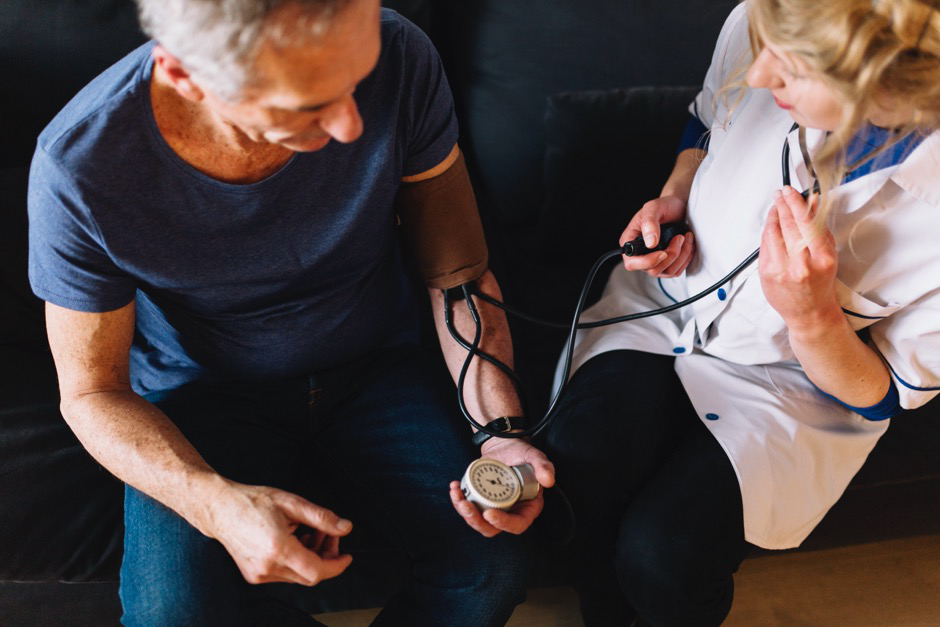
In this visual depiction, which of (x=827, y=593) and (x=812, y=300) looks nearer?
(x=812, y=300)

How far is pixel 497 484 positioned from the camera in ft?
3.17

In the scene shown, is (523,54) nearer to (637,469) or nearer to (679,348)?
(679,348)

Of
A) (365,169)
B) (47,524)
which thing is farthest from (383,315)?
(47,524)

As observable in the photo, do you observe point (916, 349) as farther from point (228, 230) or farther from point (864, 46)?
point (228, 230)

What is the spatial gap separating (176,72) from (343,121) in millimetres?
171

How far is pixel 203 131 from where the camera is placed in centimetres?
89

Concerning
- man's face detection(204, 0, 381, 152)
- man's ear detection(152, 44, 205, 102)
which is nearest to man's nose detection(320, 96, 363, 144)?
man's face detection(204, 0, 381, 152)

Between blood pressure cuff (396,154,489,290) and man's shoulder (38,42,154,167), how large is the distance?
1.21ft

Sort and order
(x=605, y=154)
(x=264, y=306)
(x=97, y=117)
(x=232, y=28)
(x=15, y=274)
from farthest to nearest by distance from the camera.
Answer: (x=605, y=154)
(x=15, y=274)
(x=264, y=306)
(x=97, y=117)
(x=232, y=28)

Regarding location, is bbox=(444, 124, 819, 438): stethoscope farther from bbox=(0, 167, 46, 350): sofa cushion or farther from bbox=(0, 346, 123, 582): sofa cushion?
bbox=(0, 167, 46, 350): sofa cushion

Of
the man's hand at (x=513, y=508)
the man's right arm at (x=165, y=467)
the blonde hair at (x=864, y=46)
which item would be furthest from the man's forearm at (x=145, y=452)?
the blonde hair at (x=864, y=46)


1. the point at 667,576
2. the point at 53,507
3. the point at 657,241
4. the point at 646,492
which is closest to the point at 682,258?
the point at 657,241

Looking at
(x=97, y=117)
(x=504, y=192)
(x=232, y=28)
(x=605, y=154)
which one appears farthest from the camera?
(x=504, y=192)

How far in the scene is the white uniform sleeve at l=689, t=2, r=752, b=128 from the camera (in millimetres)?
1066
